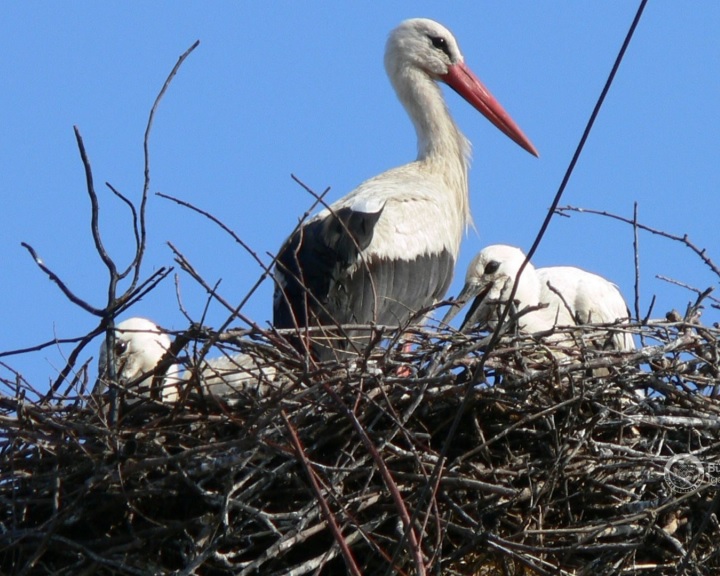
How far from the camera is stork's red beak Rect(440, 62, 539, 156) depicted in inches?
279

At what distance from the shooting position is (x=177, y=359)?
4.20 meters

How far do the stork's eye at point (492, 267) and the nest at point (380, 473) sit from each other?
130 centimetres

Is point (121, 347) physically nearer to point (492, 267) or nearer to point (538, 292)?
point (492, 267)

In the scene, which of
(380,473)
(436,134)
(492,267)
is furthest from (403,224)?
(380,473)

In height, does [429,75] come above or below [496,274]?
above

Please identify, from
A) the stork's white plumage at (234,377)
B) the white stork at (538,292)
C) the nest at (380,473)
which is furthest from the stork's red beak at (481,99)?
the nest at (380,473)

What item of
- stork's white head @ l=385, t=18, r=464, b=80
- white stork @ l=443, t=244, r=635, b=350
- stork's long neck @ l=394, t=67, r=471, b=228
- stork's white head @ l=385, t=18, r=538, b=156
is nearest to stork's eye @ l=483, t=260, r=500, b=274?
white stork @ l=443, t=244, r=635, b=350

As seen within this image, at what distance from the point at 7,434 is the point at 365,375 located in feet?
3.48

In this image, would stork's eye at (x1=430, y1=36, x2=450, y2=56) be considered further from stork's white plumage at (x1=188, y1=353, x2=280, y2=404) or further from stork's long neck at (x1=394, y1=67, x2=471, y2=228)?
stork's white plumage at (x1=188, y1=353, x2=280, y2=404)

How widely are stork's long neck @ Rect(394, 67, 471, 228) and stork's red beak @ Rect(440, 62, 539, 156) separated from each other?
12 cm

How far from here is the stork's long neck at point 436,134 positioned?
675 centimetres

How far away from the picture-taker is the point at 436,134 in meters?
6.83

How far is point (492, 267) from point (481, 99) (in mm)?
1672

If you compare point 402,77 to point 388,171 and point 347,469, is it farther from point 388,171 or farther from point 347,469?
point 347,469
